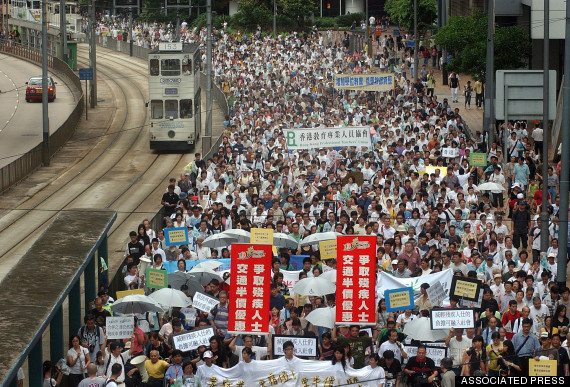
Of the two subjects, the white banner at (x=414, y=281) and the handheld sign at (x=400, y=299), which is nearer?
the handheld sign at (x=400, y=299)

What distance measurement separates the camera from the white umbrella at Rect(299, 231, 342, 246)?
23.1m

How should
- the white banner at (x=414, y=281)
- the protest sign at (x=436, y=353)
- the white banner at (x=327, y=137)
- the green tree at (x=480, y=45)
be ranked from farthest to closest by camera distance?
the green tree at (x=480, y=45), the white banner at (x=327, y=137), the white banner at (x=414, y=281), the protest sign at (x=436, y=353)

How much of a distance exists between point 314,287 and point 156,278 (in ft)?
9.44

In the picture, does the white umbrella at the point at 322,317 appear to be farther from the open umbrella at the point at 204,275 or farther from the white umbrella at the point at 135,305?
the open umbrella at the point at 204,275

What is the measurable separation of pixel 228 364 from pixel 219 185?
10.8m

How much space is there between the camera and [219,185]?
93.4 ft

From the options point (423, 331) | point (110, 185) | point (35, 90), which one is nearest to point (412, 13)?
point (35, 90)

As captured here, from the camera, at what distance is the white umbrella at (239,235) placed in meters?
23.7

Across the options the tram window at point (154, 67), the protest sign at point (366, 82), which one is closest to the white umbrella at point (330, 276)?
the protest sign at point (366, 82)

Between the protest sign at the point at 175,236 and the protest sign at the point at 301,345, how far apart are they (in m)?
6.19

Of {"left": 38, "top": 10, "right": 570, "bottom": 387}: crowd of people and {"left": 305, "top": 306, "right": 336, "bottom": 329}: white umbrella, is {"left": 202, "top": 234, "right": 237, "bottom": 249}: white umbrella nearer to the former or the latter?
{"left": 38, "top": 10, "right": 570, "bottom": 387}: crowd of people

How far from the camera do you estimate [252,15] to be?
86250 mm

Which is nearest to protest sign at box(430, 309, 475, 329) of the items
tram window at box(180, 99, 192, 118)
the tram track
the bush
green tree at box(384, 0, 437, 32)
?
the tram track

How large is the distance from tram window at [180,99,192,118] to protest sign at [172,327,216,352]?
93.2 ft
